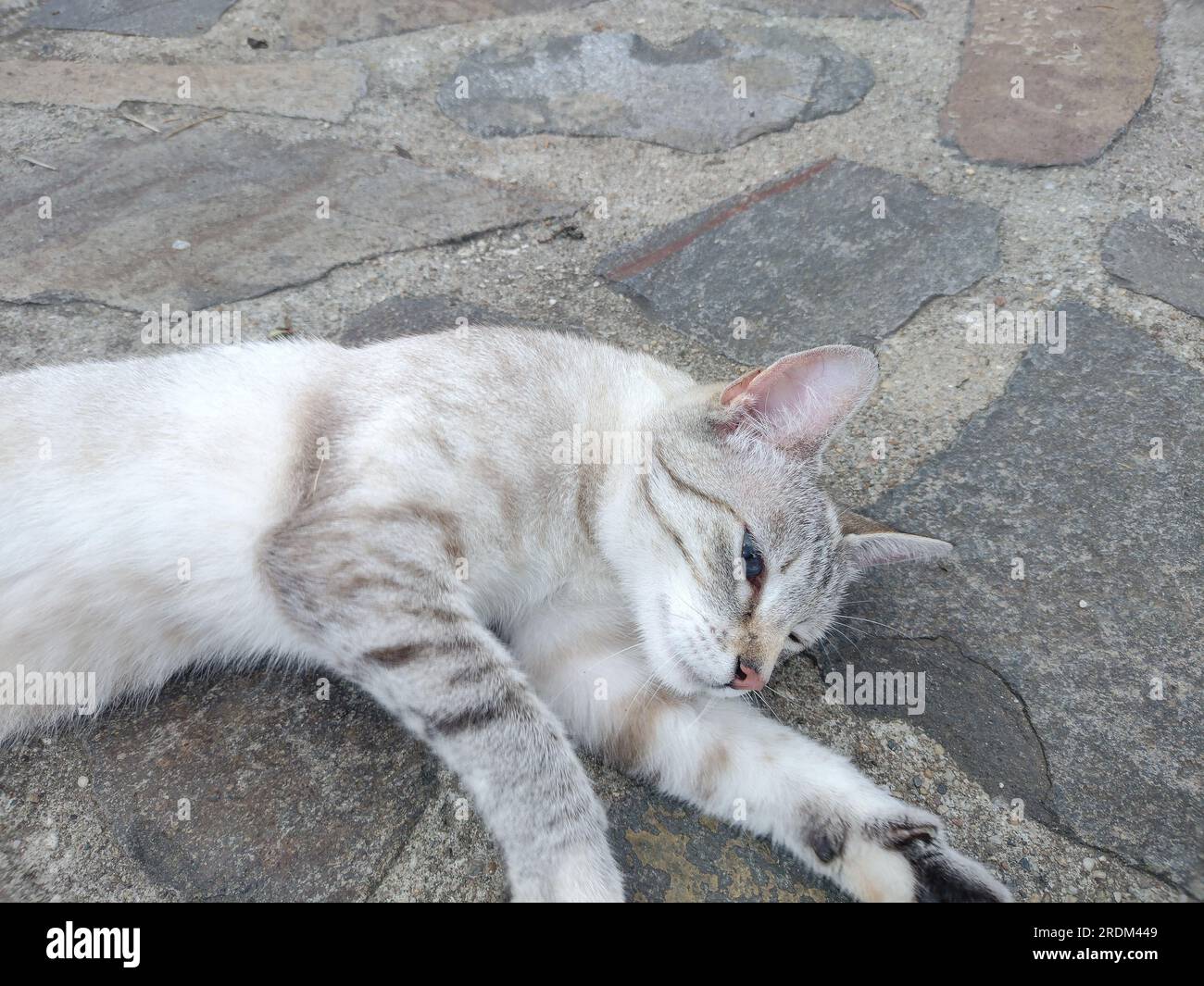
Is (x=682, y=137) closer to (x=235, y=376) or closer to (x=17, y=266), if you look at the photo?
(x=235, y=376)

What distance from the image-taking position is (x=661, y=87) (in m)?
3.95

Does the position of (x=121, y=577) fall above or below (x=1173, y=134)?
below

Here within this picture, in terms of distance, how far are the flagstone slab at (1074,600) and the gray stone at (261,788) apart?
117cm

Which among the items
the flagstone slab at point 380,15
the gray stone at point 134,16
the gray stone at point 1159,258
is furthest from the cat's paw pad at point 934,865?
the gray stone at point 134,16

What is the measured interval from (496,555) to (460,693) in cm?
41

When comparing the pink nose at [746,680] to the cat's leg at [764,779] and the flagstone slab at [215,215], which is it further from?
the flagstone slab at [215,215]

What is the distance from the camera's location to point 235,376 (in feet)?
8.95

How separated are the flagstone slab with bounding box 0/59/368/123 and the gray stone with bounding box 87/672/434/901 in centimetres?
255

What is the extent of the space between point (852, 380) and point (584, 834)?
1275 millimetres

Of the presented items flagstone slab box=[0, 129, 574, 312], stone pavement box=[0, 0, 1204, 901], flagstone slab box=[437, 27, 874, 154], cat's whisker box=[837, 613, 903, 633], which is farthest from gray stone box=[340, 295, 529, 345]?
cat's whisker box=[837, 613, 903, 633]

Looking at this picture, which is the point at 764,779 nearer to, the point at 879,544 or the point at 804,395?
the point at 879,544
